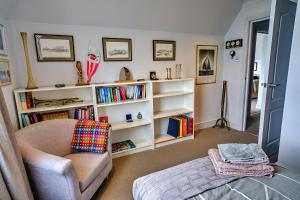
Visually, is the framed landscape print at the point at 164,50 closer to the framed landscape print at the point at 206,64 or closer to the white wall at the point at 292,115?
the framed landscape print at the point at 206,64

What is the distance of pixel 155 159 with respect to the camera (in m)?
2.54

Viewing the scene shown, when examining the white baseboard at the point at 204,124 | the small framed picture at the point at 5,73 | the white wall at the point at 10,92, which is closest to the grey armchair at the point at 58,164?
the white wall at the point at 10,92

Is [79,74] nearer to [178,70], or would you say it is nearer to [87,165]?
[87,165]

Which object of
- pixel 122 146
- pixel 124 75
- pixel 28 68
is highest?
pixel 28 68

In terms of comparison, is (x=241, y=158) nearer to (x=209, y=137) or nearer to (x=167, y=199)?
(x=167, y=199)

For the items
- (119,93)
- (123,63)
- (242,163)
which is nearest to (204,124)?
(119,93)

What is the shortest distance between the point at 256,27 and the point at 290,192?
3.22 meters

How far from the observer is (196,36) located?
3301mm

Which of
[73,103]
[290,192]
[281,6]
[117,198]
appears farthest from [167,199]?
[281,6]

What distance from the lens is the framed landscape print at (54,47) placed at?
2.20 metres

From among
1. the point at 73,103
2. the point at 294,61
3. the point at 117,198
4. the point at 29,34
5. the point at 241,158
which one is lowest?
the point at 117,198

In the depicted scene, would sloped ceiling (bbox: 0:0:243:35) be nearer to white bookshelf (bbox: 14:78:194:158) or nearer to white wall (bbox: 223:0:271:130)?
white wall (bbox: 223:0:271:130)

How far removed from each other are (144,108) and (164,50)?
110cm

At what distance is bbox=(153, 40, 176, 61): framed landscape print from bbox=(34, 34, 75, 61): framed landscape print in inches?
52.2
